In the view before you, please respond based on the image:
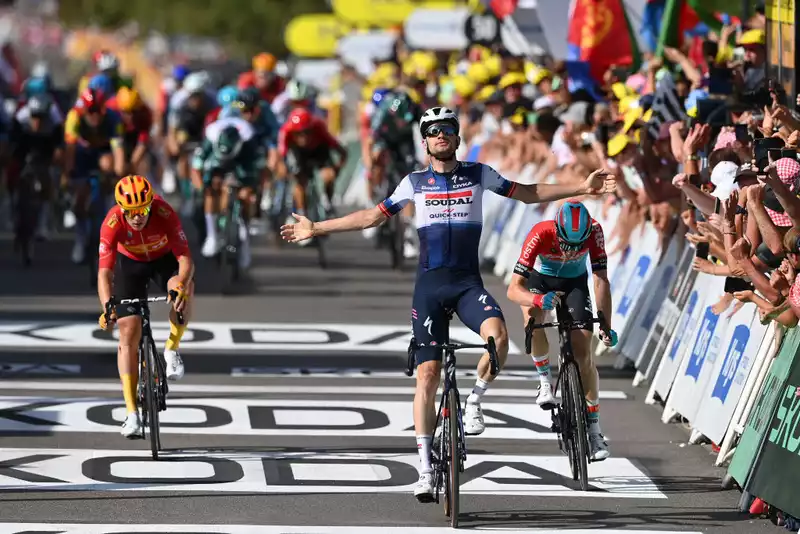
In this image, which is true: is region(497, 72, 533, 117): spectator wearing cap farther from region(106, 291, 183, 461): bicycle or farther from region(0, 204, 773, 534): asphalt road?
region(106, 291, 183, 461): bicycle

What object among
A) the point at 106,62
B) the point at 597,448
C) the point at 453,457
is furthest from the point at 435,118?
the point at 106,62

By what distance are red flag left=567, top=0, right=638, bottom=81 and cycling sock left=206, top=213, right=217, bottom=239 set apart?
14.2 feet

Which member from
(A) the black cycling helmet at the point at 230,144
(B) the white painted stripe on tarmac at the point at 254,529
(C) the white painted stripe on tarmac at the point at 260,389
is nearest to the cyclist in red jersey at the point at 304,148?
(A) the black cycling helmet at the point at 230,144

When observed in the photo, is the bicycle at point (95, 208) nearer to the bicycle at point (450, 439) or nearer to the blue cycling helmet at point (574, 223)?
the blue cycling helmet at point (574, 223)

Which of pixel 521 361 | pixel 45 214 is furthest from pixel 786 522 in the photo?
pixel 45 214

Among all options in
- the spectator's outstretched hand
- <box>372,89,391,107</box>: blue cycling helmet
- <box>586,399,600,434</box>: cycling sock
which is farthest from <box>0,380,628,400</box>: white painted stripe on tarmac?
<box>372,89,391,107</box>: blue cycling helmet

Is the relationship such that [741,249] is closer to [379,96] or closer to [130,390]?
[130,390]

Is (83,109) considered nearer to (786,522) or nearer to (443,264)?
(443,264)

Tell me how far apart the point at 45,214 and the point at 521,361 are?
43.8 feet

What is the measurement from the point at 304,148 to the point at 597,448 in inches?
489

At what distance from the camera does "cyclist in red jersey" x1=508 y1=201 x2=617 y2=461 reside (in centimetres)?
1172

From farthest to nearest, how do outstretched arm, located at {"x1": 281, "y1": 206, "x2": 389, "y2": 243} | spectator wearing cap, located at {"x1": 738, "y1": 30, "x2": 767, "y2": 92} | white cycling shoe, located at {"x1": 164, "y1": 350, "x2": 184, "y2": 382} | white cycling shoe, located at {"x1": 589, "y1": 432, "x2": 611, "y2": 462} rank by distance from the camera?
spectator wearing cap, located at {"x1": 738, "y1": 30, "x2": 767, "y2": 92} → white cycling shoe, located at {"x1": 164, "y1": 350, "x2": 184, "y2": 382} → white cycling shoe, located at {"x1": 589, "y1": 432, "x2": 611, "y2": 462} → outstretched arm, located at {"x1": 281, "y1": 206, "x2": 389, "y2": 243}

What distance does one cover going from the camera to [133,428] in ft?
40.8

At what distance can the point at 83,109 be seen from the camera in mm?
21516
